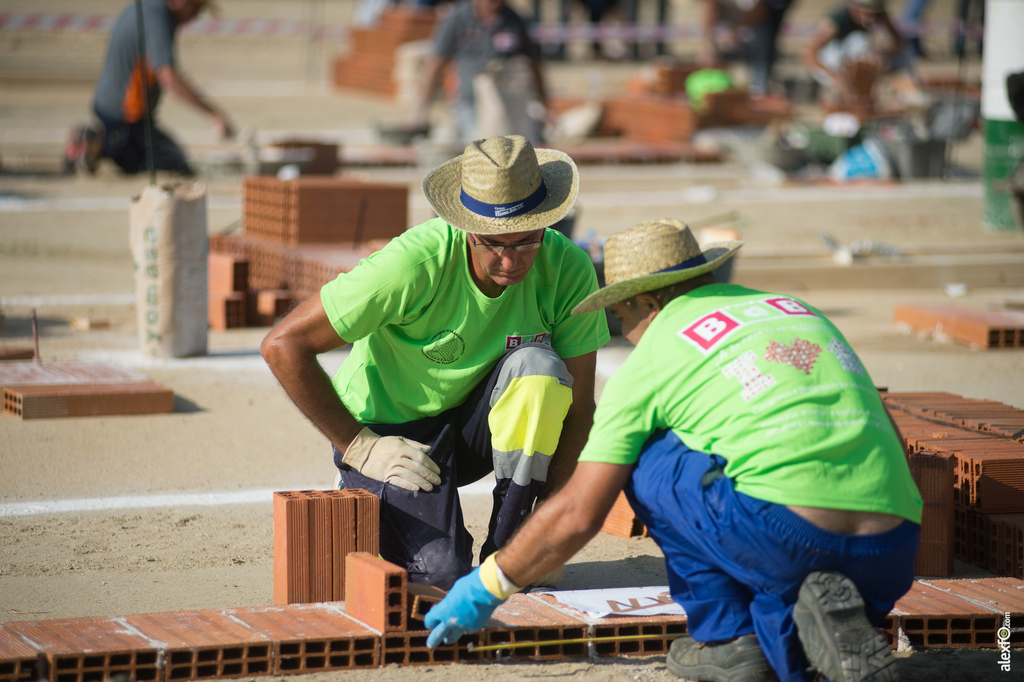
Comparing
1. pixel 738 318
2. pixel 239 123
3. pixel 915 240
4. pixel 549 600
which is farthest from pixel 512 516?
pixel 239 123

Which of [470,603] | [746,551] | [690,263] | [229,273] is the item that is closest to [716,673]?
[746,551]

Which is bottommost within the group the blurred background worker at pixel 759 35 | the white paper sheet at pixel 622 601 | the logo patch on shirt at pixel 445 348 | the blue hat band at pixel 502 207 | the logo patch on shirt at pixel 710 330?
the white paper sheet at pixel 622 601

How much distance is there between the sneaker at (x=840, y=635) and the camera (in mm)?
2574

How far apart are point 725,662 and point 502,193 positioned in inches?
57.9

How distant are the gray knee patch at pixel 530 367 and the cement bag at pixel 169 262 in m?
3.15

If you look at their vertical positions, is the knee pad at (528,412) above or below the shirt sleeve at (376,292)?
below

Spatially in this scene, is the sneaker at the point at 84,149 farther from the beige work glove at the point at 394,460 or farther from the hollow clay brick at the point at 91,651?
the hollow clay brick at the point at 91,651

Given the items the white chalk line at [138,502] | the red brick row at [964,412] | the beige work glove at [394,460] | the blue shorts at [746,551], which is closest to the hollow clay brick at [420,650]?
the beige work glove at [394,460]

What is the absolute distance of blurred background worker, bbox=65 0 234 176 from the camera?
11375 millimetres

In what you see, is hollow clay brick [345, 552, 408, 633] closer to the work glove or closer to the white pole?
the work glove

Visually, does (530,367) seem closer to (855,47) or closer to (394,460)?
(394,460)

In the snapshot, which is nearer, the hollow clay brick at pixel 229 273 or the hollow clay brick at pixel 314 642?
the hollow clay brick at pixel 314 642

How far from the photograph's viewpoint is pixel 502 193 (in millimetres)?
3393

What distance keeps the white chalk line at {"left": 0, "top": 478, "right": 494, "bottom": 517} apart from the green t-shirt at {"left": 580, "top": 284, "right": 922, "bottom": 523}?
1958 millimetres
